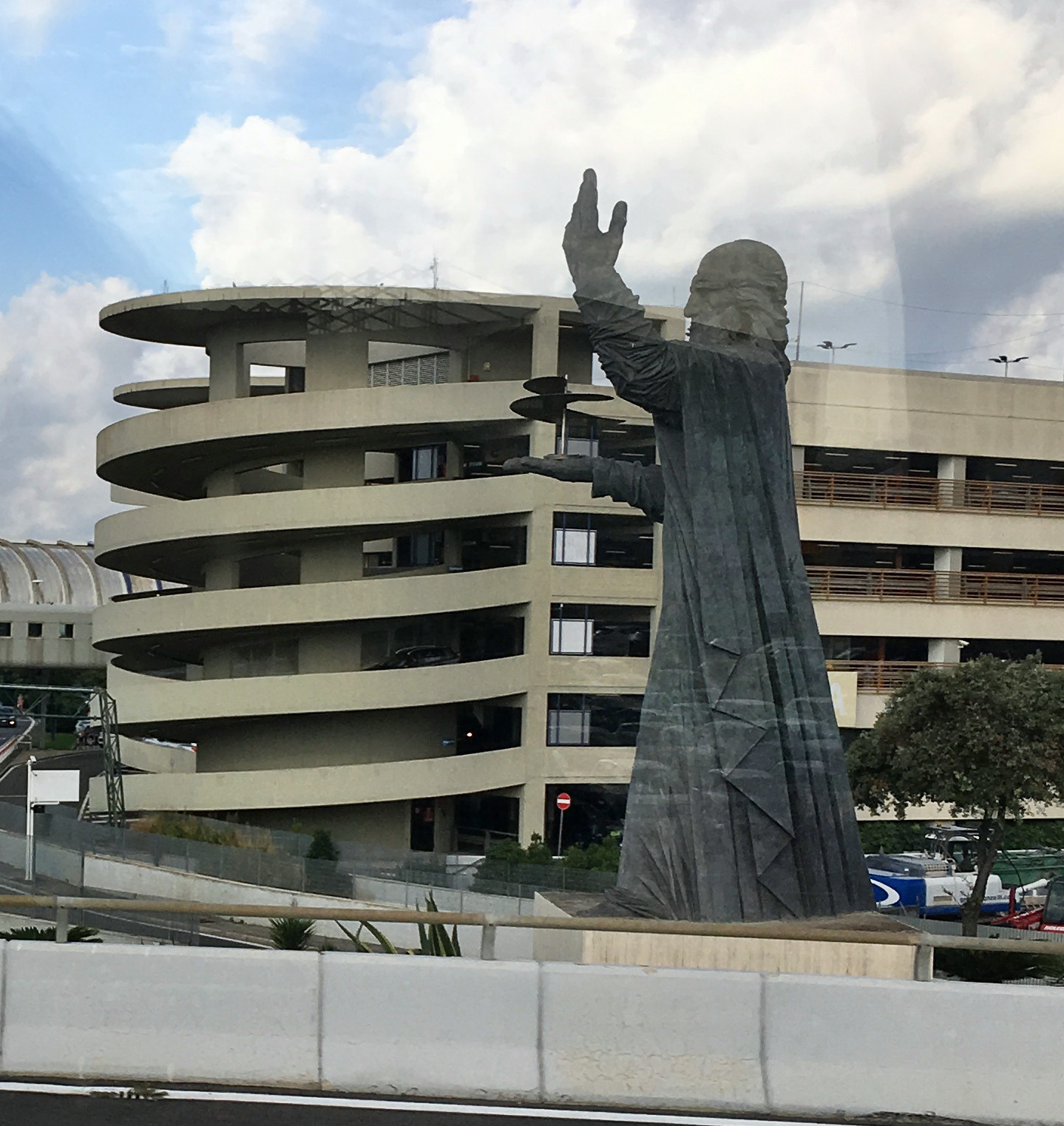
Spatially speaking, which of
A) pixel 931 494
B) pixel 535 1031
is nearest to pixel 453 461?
pixel 931 494

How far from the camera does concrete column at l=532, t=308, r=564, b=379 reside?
28.8 meters

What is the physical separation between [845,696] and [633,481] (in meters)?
14.3

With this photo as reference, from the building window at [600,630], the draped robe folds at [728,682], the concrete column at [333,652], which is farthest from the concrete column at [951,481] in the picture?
the concrete column at [333,652]

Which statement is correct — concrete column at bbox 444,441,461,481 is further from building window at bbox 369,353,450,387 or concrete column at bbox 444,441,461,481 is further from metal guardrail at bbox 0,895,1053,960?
metal guardrail at bbox 0,895,1053,960

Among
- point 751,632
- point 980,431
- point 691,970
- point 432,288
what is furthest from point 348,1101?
point 432,288

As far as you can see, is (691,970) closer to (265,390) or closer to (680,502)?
(680,502)

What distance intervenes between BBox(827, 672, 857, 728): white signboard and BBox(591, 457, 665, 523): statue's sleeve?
13.5 m

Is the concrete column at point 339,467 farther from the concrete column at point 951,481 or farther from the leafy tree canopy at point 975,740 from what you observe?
the leafy tree canopy at point 975,740

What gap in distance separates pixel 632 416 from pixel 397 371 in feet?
39.7

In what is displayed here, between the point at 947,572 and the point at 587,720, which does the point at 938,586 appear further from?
the point at 587,720

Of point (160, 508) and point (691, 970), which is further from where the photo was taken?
point (160, 508)

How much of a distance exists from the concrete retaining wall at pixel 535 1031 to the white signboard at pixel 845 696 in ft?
54.4

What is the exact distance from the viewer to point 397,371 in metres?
33.5

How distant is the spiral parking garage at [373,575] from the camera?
94.1ft
